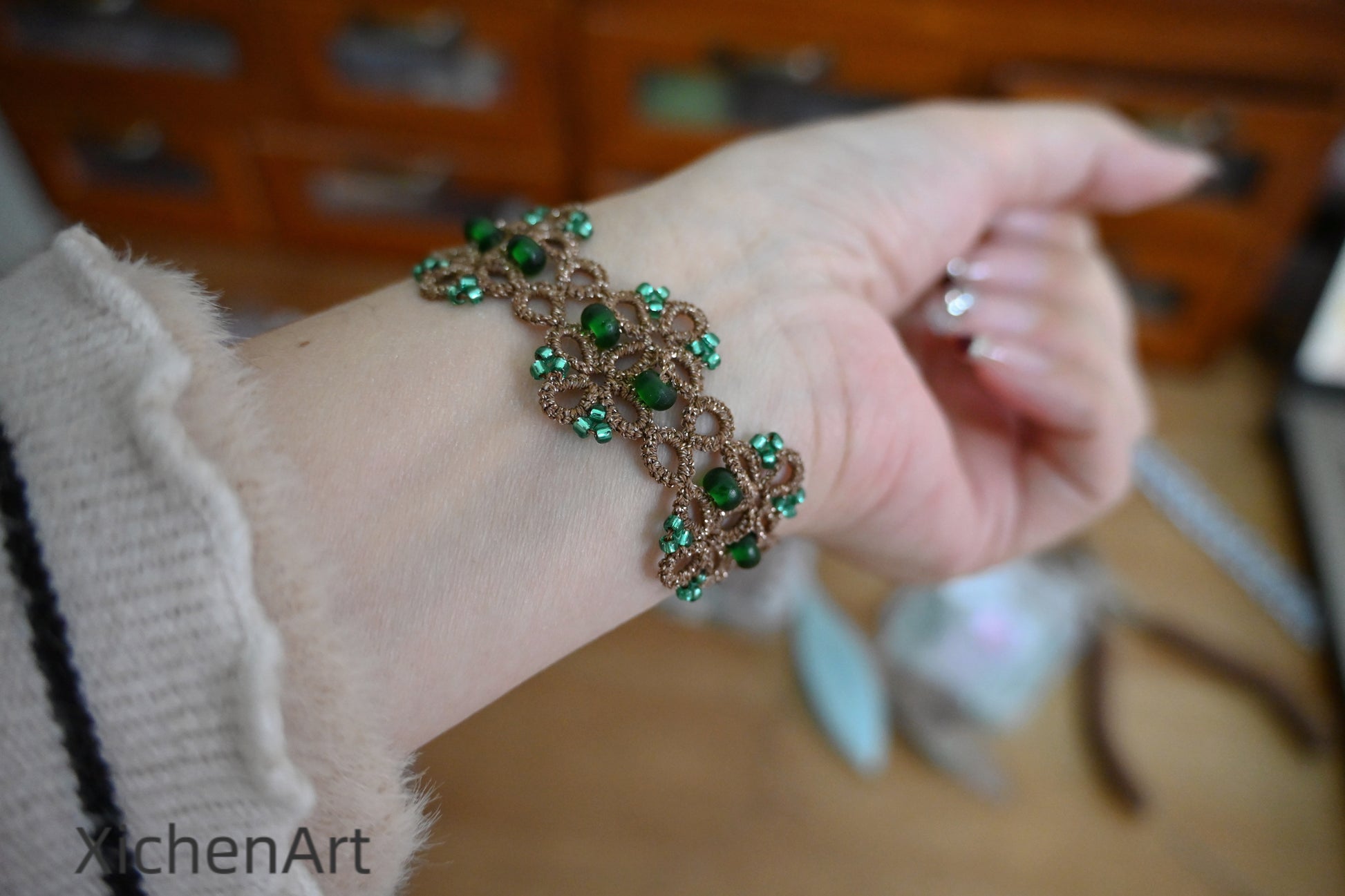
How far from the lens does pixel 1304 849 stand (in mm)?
625

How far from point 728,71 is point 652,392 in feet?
2.39

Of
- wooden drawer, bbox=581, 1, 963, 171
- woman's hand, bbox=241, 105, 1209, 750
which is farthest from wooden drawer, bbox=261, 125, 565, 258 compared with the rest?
woman's hand, bbox=241, 105, 1209, 750

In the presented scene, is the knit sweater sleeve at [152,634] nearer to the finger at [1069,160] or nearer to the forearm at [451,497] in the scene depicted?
the forearm at [451,497]

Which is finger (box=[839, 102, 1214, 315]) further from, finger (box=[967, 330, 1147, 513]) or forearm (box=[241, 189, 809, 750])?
forearm (box=[241, 189, 809, 750])

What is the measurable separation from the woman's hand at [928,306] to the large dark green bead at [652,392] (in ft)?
0.15

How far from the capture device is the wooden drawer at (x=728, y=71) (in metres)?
0.90

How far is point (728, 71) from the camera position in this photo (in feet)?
3.12

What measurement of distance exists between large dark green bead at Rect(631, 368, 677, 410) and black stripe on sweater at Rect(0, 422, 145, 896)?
0.67 ft

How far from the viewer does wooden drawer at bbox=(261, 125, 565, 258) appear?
1088 mm

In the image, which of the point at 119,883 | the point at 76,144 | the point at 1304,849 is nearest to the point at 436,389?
the point at 119,883

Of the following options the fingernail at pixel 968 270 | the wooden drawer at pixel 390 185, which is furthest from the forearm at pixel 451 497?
the wooden drawer at pixel 390 185

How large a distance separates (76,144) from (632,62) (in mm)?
816

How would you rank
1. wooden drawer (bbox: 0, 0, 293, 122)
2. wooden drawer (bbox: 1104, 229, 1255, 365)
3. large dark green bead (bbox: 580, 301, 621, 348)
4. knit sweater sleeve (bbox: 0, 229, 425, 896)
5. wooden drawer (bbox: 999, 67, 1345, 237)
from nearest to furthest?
knit sweater sleeve (bbox: 0, 229, 425, 896), large dark green bead (bbox: 580, 301, 621, 348), wooden drawer (bbox: 999, 67, 1345, 237), wooden drawer (bbox: 1104, 229, 1255, 365), wooden drawer (bbox: 0, 0, 293, 122)

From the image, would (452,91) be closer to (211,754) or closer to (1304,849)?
(211,754)
